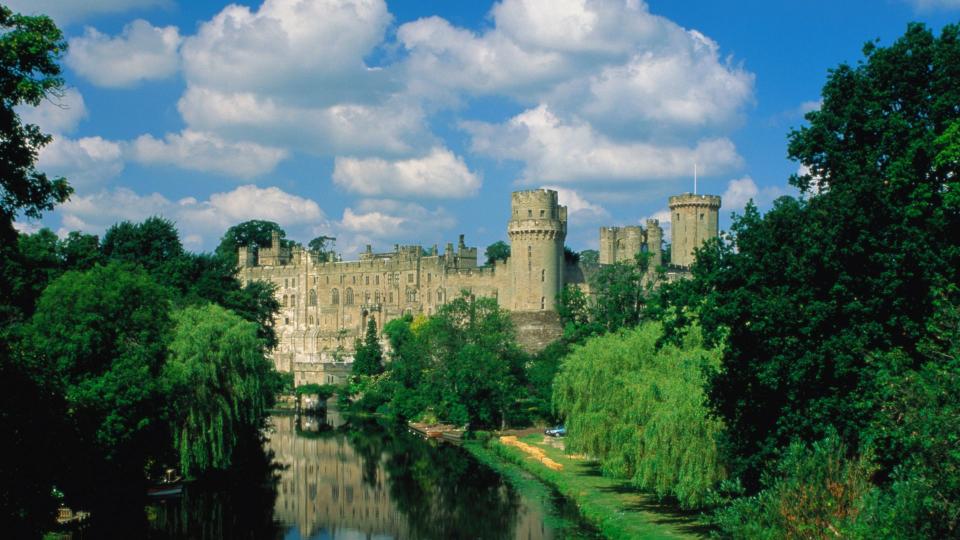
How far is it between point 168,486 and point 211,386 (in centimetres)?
356

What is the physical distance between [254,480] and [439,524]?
10494mm

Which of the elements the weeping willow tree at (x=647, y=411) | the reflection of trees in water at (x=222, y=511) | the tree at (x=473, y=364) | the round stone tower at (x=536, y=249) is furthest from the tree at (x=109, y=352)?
the round stone tower at (x=536, y=249)

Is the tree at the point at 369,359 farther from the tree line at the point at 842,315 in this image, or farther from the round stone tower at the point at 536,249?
the tree line at the point at 842,315

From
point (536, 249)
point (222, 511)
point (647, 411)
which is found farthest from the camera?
point (536, 249)

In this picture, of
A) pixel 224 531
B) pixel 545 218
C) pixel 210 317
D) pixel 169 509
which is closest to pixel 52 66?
pixel 224 531

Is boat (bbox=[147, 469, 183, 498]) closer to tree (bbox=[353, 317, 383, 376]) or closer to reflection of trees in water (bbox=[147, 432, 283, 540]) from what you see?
reflection of trees in water (bbox=[147, 432, 283, 540])

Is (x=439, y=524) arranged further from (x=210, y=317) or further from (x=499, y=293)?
(x=499, y=293)

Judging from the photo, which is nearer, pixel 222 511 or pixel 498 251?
pixel 222 511

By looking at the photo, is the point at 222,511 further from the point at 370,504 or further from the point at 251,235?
the point at 251,235

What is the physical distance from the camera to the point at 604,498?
3130 centimetres

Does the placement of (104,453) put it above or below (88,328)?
→ below

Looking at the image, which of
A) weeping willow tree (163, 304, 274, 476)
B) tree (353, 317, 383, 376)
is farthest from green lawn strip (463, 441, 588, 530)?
tree (353, 317, 383, 376)

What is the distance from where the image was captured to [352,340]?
313 feet

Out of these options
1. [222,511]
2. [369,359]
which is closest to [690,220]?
[369,359]
